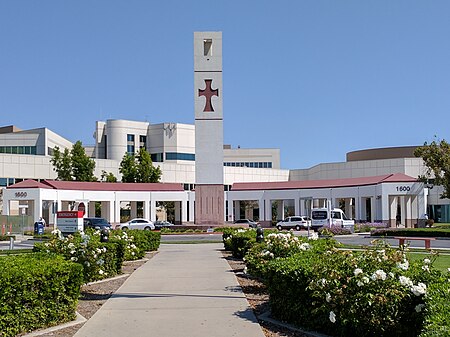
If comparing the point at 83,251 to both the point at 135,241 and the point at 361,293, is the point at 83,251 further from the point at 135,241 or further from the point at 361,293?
the point at 135,241

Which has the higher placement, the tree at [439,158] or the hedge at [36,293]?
the tree at [439,158]

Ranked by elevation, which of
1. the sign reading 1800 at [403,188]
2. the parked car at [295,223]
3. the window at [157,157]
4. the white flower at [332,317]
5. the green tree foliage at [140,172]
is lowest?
the parked car at [295,223]

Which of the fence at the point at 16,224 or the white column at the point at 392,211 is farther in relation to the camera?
the white column at the point at 392,211

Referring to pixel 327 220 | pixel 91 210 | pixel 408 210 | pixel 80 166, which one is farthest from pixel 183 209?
pixel 408 210

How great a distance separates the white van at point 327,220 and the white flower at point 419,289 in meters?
43.0

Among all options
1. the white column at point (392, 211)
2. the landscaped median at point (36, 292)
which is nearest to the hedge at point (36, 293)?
the landscaped median at point (36, 292)

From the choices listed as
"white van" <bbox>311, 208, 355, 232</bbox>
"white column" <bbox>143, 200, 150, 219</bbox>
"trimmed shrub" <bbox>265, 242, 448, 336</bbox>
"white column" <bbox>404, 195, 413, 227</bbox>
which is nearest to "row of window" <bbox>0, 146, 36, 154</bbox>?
"white column" <bbox>143, 200, 150, 219</bbox>

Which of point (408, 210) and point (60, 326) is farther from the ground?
point (408, 210)

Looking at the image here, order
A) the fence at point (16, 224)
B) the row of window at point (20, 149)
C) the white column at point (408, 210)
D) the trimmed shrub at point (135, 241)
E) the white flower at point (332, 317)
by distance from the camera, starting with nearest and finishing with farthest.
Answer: the white flower at point (332, 317), the trimmed shrub at point (135, 241), the fence at point (16, 224), the white column at point (408, 210), the row of window at point (20, 149)

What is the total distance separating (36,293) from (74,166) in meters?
62.6

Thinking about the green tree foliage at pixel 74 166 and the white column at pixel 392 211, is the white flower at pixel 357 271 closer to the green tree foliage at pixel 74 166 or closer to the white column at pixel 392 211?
the white column at pixel 392 211

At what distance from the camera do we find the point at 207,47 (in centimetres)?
4972

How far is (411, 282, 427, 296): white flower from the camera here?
726 cm

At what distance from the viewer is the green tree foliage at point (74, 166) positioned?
227 ft
